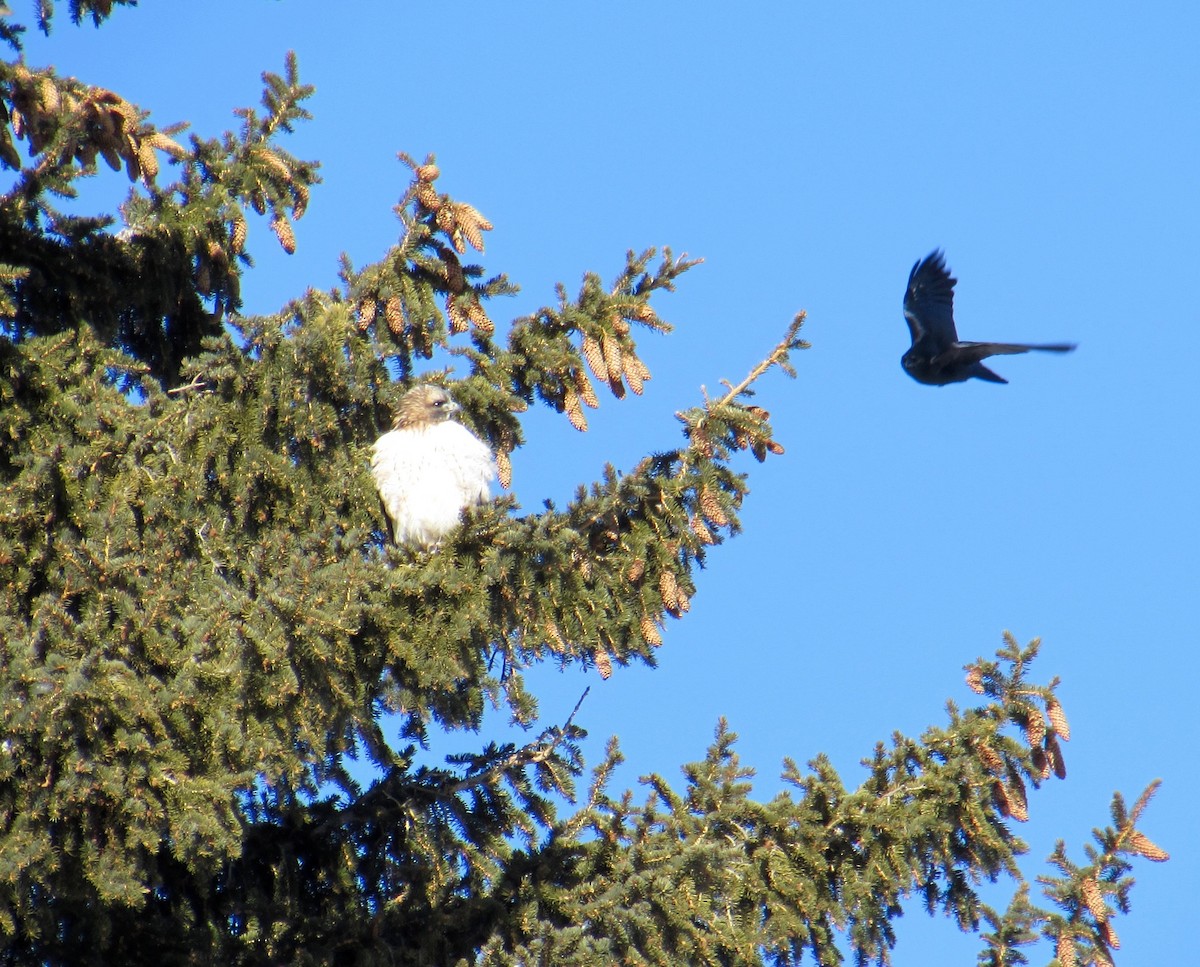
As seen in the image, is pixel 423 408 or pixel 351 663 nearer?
pixel 351 663

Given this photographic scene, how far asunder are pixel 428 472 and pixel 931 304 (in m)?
2.49

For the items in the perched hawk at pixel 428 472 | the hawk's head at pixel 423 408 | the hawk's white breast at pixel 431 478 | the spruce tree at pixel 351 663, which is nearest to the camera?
the spruce tree at pixel 351 663

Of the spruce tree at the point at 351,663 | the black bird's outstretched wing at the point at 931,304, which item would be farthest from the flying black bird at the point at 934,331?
the spruce tree at the point at 351,663

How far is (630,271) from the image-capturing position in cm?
559

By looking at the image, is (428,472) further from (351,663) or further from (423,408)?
(351,663)

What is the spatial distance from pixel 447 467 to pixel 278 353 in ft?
6.12

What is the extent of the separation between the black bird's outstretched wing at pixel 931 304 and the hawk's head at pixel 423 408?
2.24 metres

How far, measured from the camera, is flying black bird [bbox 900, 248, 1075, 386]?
22.5 ft

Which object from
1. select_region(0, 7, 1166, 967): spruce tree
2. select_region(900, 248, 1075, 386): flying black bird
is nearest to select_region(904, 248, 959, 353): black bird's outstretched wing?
select_region(900, 248, 1075, 386): flying black bird

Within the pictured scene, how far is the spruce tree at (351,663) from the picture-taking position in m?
4.04

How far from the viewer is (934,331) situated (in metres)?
6.90

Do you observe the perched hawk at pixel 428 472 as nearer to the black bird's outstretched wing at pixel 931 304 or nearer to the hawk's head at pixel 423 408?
the hawk's head at pixel 423 408

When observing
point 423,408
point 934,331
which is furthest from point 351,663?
point 934,331

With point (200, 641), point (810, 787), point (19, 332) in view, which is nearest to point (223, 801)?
point (200, 641)
